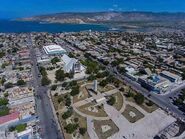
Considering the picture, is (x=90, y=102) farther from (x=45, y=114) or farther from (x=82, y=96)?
(x=45, y=114)

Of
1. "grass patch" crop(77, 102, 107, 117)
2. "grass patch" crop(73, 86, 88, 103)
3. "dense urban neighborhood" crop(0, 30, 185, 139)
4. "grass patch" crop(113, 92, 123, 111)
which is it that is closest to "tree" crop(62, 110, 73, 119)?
"dense urban neighborhood" crop(0, 30, 185, 139)

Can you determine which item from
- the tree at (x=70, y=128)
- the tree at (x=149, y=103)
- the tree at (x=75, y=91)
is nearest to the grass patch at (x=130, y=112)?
the tree at (x=149, y=103)

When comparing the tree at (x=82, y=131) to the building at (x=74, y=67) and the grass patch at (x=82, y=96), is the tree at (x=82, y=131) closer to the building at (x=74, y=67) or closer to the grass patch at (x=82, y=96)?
the grass patch at (x=82, y=96)

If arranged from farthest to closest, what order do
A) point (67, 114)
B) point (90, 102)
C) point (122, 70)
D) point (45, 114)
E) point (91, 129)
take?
point (122, 70), point (90, 102), point (45, 114), point (67, 114), point (91, 129)

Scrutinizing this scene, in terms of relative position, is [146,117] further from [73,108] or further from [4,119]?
[4,119]

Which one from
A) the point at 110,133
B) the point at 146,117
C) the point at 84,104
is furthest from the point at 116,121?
the point at 84,104

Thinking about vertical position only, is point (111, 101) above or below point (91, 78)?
above

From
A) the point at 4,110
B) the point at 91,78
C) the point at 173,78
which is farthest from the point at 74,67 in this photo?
the point at 173,78
